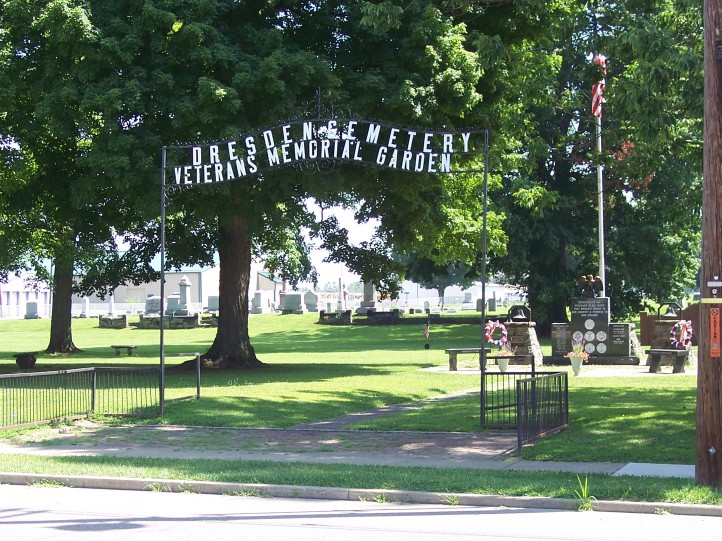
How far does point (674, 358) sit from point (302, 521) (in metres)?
22.1

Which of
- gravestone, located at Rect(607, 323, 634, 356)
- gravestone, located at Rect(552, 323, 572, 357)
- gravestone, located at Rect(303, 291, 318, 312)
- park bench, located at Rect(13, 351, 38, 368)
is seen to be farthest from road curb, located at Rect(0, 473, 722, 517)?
gravestone, located at Rect(303, 291, 318, 312)

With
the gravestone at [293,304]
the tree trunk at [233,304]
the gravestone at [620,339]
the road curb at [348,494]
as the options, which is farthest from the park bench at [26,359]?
the gravestone at [293,304]

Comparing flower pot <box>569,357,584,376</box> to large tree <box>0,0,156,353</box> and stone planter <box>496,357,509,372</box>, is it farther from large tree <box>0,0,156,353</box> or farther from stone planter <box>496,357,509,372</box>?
large tree <box>0,0,156,353</box>

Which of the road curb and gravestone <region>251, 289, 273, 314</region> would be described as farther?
gravestone <region>251, 289, 273, 314</region>

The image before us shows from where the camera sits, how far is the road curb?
32.3 feet

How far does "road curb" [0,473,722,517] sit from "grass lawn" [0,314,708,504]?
9.3 inches

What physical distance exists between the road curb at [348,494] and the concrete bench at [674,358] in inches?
784

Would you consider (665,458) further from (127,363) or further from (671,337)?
(127,363)

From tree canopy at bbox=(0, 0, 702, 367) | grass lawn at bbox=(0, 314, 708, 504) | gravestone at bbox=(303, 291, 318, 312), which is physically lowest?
grass lawn at bbox=(0, 314, 708, 504)

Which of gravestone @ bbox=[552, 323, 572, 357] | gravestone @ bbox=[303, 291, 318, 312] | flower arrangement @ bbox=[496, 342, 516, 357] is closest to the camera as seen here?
flower arrangement @ bbox=[496, 342, 516, 357]

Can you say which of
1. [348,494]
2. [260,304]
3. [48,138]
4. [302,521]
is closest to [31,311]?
[260,304]

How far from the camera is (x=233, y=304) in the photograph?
30141 millimetres

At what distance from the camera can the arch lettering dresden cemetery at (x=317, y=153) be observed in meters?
17.1

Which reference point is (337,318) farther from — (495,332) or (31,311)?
(31,311)
